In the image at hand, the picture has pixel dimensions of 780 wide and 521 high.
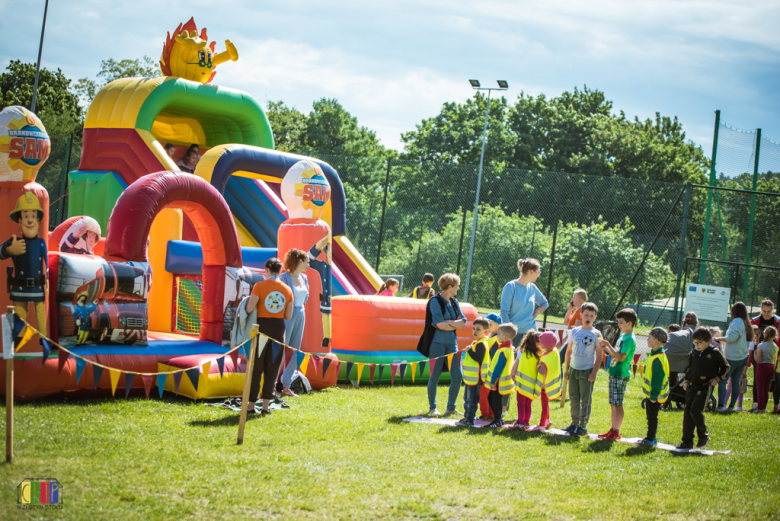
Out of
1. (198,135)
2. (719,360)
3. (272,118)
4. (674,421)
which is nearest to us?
(719,360)

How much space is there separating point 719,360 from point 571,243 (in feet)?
39.0

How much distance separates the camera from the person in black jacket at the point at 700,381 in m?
6.13

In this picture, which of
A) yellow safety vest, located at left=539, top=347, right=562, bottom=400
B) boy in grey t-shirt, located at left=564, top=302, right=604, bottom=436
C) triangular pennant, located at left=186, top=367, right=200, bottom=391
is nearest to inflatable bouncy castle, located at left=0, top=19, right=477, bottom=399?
triangular pennant, located at left=186, top=367, right=200, bottom=391

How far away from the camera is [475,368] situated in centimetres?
668

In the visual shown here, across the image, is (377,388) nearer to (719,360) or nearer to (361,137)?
(719,360)

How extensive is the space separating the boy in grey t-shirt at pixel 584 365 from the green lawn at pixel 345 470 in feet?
0.97

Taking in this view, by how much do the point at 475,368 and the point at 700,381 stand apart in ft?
6.65

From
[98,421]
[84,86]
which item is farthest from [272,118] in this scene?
[98,421]

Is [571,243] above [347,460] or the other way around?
above

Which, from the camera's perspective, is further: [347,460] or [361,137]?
[361,137]

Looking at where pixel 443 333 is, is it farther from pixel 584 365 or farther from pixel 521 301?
pixel 584 365

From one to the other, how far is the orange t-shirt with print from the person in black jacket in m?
3.83

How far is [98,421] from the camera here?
559 centimetres

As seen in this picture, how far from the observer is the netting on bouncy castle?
28.3ft
